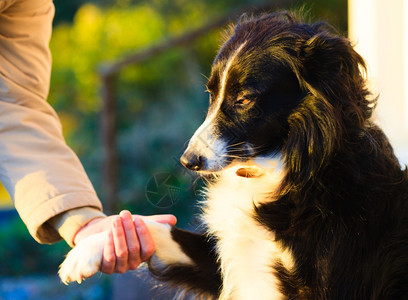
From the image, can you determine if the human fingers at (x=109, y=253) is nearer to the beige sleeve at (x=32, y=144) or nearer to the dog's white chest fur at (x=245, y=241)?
the beige sleeve at (x=32, y=144)

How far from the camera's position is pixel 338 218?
2.15 meters

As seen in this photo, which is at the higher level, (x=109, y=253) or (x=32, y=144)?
(x=32, y=144)

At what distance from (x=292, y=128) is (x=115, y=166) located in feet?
16.5

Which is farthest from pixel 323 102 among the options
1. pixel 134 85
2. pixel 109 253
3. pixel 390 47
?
pixel 134 85

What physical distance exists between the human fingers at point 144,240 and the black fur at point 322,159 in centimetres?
42

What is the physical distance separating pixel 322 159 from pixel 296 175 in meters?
0.12

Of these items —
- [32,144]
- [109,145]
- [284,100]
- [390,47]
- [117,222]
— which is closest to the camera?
[117,222]

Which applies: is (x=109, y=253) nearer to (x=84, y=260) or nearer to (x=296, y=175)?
(x=84, y=260)

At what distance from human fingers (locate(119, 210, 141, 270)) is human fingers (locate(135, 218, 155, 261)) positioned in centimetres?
3

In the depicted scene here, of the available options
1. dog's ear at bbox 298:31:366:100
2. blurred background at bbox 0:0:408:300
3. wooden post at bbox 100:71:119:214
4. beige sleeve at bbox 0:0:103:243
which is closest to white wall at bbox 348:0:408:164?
blurred background at bbox 0:0:408:300

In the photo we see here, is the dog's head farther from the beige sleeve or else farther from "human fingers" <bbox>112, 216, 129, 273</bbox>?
the beige sleeve

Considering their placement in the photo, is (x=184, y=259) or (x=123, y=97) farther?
(x=123, y=97)

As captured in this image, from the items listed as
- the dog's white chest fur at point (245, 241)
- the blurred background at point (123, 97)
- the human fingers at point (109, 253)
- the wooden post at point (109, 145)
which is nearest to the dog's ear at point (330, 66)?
the dog's white chest fur at point (245, 241)

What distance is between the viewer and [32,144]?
2.52 meters
